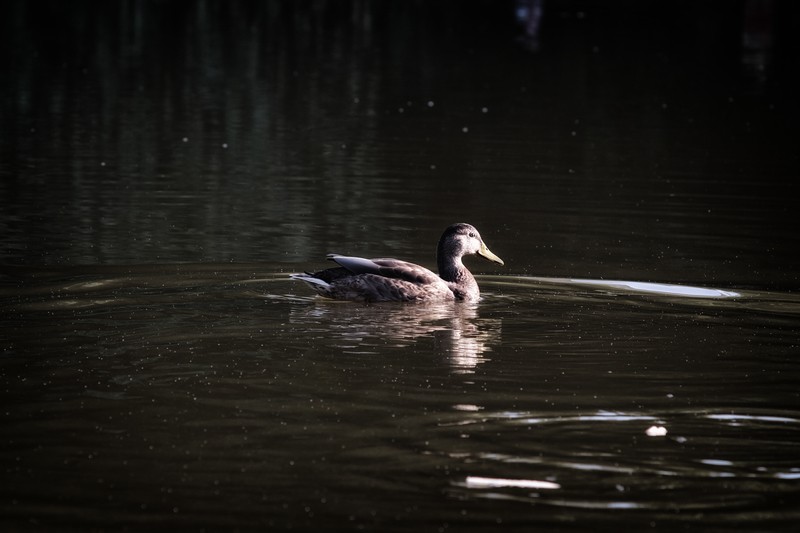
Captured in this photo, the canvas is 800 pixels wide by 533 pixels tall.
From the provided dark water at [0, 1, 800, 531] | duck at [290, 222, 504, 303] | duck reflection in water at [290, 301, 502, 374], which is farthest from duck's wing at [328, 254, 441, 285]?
dark water at [0, 1, 800, 531]

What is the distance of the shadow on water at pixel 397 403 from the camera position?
23.4 feet

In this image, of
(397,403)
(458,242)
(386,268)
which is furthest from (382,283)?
(397,403)

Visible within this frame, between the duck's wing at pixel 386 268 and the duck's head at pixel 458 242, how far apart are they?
633 millimetres

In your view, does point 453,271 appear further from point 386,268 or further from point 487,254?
point 386,268

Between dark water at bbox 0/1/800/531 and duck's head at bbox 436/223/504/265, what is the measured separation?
0.44m

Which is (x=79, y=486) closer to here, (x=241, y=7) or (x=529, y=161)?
(x=529, y=161)

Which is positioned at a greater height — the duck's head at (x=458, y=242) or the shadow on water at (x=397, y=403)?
the duck's head at (x=458, y=242)

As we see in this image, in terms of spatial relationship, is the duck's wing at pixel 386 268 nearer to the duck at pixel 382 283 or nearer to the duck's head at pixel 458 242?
the duck at pixel 382 283

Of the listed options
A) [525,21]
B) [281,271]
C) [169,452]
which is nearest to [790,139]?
[281,271]

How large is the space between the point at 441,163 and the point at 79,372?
39.7ft

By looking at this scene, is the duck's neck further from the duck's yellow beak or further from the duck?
the duck's yellow beak

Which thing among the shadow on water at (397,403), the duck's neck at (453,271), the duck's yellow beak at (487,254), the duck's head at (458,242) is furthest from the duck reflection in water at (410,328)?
the duck's yellow beak at (487,254)

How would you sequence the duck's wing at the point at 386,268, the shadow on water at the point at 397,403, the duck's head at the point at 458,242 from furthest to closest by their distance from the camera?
the duck's head at the point at 458,242 → the duck's wing at the point at 386,268 → the shadow on water at the point at 397,403

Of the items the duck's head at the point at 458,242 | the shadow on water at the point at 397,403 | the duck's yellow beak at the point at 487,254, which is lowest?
the shadow on water at the point at 397,403
